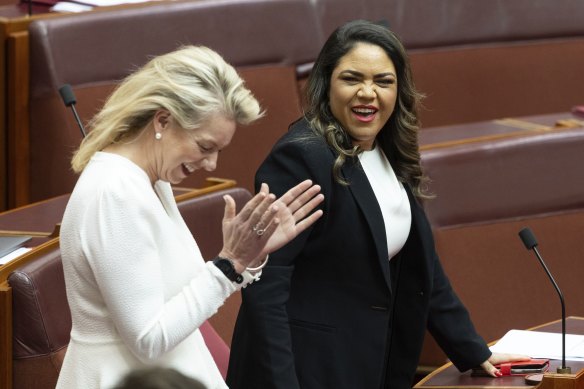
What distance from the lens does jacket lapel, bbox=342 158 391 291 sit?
835mm

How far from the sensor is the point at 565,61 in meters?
1.66

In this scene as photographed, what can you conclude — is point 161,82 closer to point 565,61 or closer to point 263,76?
point 263,76

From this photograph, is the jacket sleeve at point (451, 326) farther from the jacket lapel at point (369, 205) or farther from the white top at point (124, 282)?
the white top at point (124, 282)

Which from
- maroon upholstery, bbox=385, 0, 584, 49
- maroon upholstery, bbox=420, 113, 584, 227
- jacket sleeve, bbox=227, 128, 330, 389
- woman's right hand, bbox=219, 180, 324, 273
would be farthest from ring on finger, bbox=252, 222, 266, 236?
maroon upholstery, bbox=385, 0, 584, 49

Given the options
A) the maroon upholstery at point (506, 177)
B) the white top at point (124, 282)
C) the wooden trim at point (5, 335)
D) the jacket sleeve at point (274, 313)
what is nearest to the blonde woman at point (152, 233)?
the white top at point (124, 282)

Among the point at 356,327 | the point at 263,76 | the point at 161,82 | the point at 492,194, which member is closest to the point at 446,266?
the point at 492,194

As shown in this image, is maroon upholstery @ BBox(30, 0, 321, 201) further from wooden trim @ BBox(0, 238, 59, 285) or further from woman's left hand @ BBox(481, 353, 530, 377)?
woman's left hand @ BBox(481, 353, 530, 377)

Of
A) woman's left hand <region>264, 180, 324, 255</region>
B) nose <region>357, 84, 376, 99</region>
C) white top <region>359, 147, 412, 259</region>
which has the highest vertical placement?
nose <region>357, 84, 376, 99</region>

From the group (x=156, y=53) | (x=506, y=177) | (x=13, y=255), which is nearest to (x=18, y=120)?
(x=156, y=53)

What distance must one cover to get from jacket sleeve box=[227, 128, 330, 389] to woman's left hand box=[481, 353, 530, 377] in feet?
0.64

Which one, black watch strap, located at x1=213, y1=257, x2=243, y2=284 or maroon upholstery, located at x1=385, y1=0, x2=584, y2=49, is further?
maroon upholstery, located at x1=385, y1=0, x2=584, y2=49

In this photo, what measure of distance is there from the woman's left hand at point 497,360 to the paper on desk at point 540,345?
0.05 ft

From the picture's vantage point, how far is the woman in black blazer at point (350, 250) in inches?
31.6

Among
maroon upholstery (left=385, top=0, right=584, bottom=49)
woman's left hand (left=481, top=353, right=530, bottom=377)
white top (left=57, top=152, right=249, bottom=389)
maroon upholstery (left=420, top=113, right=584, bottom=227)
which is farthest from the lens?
maroon upholstery (left=385, top=0, right=584, bottom=49)
